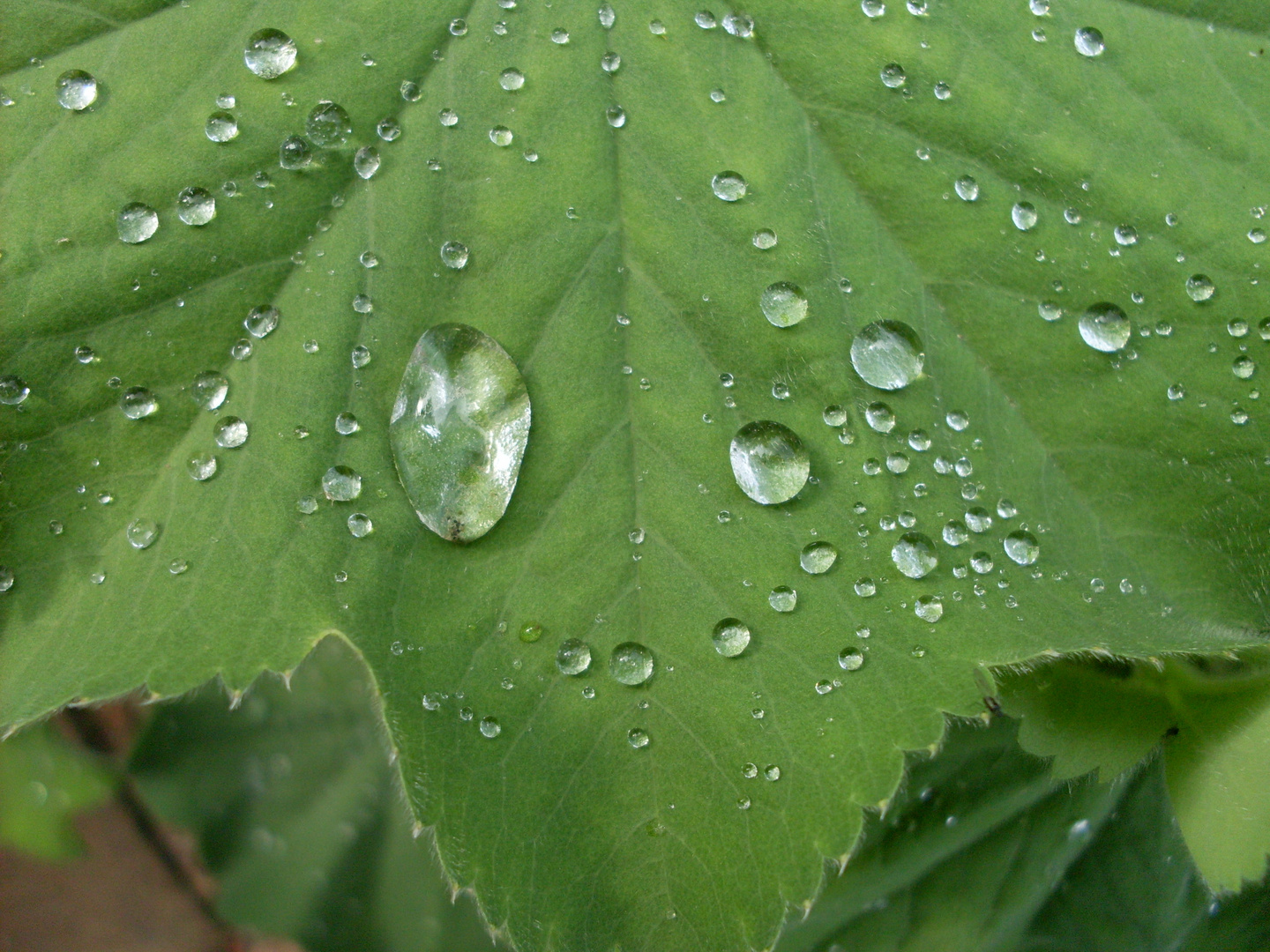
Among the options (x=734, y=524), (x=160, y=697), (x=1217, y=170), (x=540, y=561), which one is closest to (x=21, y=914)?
(x=160, y=697)

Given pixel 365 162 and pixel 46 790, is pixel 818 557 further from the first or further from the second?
pixel 46 790

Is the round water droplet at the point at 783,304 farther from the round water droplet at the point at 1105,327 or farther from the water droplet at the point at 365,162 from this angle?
the water droplet at the point at 365,162

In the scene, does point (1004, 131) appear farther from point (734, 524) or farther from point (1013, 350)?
point (734, 524)

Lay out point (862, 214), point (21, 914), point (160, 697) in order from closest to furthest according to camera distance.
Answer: point (160, 697)
point (862, 214)
point (21, 914)

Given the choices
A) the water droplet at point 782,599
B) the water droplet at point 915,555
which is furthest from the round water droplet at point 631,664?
the water droplet at point 915,555

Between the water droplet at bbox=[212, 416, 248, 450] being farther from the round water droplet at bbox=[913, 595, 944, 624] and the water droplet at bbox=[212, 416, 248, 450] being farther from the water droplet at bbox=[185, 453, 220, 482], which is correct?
the round water droplet at bbox=[913, 595, 944, 624]

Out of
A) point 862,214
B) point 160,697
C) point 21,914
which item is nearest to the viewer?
point 160,697

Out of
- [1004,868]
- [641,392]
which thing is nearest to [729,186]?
[641,392]
